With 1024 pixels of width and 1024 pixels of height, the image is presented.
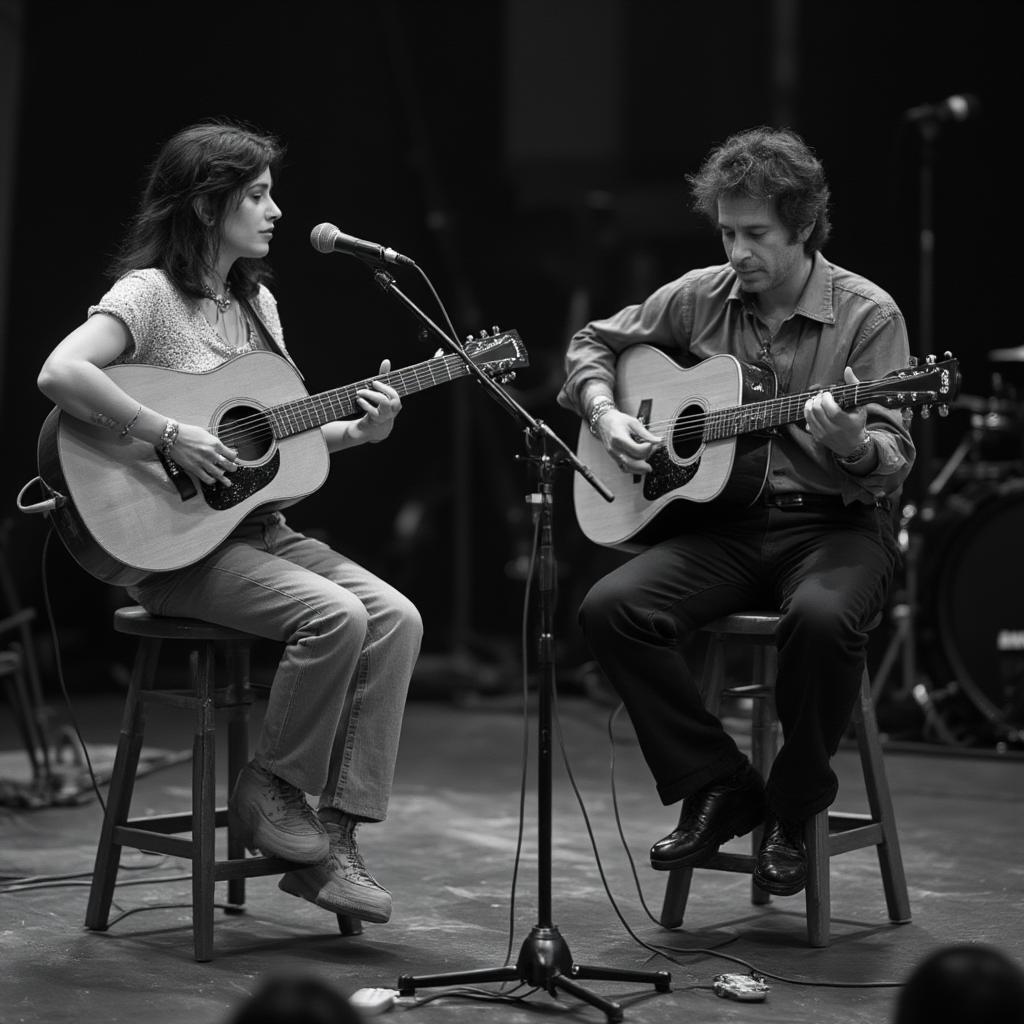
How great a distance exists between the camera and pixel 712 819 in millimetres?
2982

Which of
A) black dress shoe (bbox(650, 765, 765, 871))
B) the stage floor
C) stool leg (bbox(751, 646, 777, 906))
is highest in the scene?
stool leg (bbox(751, 646, 777, 906))

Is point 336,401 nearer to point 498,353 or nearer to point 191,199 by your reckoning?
point 498,353

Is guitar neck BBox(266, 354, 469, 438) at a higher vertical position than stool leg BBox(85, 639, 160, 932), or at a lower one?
higher

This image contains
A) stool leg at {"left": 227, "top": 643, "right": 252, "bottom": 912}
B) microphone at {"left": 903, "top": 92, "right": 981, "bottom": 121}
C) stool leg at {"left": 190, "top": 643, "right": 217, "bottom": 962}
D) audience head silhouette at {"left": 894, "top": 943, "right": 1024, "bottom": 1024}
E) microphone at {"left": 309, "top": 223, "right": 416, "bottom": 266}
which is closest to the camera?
audience head silhouette at {"left": 894, "top": 943, "right": 1024, "bottom": 1024}

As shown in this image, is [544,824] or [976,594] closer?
[544,824]

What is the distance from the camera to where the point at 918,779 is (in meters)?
4.76

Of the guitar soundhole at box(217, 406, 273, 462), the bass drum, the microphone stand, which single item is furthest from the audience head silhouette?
the bass drum

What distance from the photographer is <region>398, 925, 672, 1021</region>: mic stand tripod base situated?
8.30ft

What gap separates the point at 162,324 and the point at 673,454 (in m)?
1.07

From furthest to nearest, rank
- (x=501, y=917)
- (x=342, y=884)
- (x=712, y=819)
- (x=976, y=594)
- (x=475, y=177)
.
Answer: (x=475, y=177) → (x=976, y=594) → (x=501, y=917) → (x=712, y=819) → (x=342, y=884)

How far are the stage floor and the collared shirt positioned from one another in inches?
35.1

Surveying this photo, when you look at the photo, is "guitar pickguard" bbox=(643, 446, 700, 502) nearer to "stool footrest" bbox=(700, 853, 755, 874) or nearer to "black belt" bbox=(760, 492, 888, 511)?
"black belt" bbox=(760, 492, 888, 511)

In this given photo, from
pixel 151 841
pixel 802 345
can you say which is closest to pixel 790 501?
pixel 802 345

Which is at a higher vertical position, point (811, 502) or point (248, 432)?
point (248, 432)
